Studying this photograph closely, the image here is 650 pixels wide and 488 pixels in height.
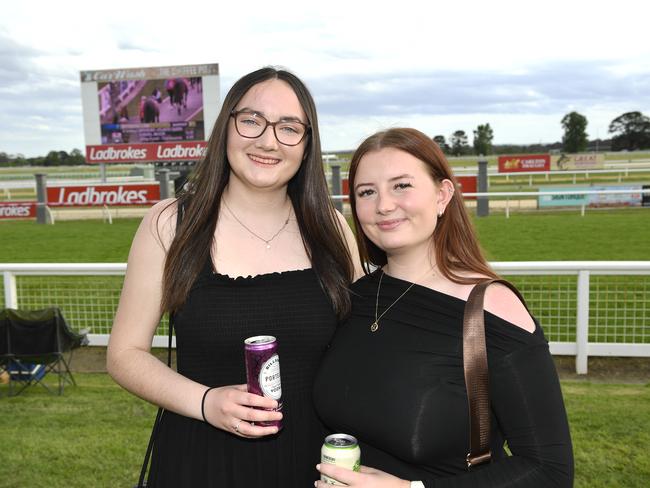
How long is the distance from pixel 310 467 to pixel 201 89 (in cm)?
2751

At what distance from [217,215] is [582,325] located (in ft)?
15.3

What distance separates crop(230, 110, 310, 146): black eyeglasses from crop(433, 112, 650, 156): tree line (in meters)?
68.7

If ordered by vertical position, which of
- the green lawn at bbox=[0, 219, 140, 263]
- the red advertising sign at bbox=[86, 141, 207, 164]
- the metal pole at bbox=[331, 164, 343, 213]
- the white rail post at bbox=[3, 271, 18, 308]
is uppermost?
the red advertising sign at bbox=[86, 141, 207, 164]

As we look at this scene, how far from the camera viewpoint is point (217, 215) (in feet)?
7.18

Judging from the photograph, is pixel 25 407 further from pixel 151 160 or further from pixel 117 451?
pixel 151 160

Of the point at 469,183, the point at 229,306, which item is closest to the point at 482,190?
the point at 469,183

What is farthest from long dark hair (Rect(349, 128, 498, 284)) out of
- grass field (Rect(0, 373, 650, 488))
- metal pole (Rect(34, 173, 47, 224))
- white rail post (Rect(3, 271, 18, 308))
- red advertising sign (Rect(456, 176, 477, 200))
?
metal pole (Rect(34, 173, 47, 224))

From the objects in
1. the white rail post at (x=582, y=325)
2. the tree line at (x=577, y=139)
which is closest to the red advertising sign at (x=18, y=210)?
the white rail post at (x=582, y=325)

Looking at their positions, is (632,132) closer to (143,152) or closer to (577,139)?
(577,139)

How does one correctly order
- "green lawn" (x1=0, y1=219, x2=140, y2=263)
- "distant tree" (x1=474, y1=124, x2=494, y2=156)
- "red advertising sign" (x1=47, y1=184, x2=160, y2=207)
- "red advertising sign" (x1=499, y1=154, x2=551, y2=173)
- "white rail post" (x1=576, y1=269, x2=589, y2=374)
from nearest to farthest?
"white rail post" (x1=576, y1=269, x2=589, y2=374)
"green lawn" (x1=0, y1=219, x2=140, y2=263)
"red advertising sign" (x1=47, y1=184, x2=160, y2=207)
"red advertising sign" (x1=499, y1=154, x2=551, y2=173)
"distant tree" (x1=474, y1=124, x2=494, y2=156)

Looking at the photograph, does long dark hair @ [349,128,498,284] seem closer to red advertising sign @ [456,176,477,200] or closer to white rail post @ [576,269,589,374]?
white rail post @ [576,269,589,374]

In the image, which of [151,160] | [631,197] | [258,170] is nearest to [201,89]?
[151,160]

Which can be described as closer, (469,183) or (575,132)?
(469,183)

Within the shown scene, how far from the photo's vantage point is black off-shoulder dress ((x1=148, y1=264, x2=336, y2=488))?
1.95 meters
